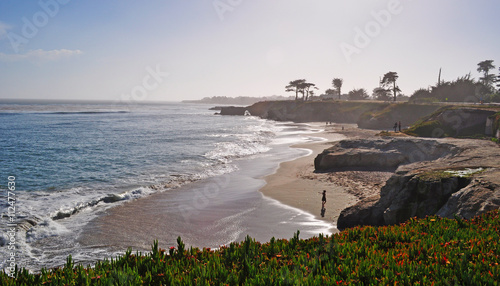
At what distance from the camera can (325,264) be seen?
221 inches

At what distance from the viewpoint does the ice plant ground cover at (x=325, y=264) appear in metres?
4.87

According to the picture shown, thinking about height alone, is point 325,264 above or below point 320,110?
below

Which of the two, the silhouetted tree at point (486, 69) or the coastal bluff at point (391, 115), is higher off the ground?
the silhouetted tree at point (486, 69)

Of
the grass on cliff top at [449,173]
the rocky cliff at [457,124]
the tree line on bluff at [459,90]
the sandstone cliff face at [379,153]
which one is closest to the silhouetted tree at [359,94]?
the tree line on bluff at [459,90]

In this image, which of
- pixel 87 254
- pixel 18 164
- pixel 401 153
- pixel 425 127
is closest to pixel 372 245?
pixel 87 254

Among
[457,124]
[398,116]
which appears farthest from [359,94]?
[457,124]

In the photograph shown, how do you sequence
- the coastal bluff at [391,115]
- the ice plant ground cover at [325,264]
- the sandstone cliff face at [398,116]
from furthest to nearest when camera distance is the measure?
1. the sandstone cliff face at [398,116]
2. the coastal bluff at [391,115]
3. the ice plant ground cover at [325,264]

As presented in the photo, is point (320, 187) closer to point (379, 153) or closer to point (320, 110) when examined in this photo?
point (379, 153)

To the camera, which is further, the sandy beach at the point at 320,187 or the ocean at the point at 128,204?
the sandy beach at the point at 320,187

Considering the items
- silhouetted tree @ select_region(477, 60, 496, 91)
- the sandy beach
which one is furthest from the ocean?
silhouetted tree @ select_region(477, 60, 496, 91)

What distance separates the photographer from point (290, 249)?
6719 millimetres

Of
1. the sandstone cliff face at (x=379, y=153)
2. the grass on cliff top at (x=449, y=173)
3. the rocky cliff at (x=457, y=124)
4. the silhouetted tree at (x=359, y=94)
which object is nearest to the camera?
the grass on cliff top at (x=449, y=173)

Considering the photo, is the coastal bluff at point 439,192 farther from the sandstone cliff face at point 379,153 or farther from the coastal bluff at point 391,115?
the coastal bluff at point 391,115

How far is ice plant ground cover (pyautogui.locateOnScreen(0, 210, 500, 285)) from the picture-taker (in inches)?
192
